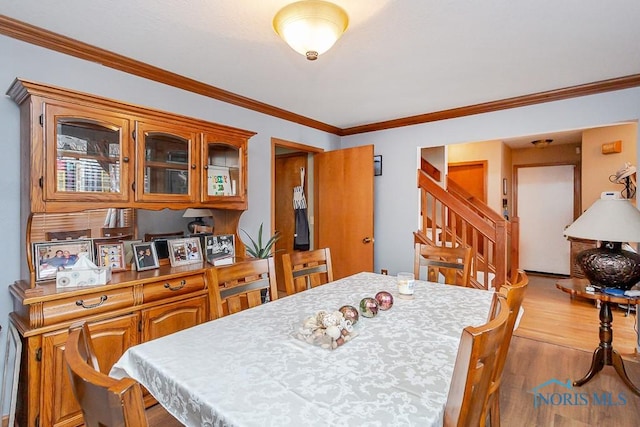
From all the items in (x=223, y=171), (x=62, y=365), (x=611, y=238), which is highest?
(x=223, y=171)

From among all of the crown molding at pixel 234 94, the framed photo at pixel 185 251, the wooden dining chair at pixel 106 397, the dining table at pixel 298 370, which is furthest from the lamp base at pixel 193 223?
the wooden dining chair at pixel 106 397

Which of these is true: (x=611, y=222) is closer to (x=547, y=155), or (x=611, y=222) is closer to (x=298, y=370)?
(x=298, y=370)

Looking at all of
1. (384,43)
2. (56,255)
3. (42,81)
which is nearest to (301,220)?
(384,43)

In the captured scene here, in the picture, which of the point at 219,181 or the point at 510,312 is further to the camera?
the point at 219,181

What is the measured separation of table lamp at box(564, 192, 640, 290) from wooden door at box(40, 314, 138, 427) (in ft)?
9.87

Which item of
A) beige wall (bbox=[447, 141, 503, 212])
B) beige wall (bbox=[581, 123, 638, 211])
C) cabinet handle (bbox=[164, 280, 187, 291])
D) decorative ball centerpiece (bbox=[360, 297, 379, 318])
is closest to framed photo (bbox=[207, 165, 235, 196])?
cabinet handle (bbox=[164, 280, 187, 291])

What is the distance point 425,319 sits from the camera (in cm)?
148

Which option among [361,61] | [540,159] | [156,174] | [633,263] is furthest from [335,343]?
[540,159]

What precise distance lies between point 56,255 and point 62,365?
0.61m

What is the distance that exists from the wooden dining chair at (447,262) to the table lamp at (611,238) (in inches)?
29.8

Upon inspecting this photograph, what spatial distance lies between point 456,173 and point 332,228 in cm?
313

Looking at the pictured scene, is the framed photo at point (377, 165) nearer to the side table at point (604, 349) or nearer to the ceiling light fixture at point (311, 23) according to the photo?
the side table at point (604, 349)

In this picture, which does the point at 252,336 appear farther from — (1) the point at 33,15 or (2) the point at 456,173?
(2) the point at 456,173

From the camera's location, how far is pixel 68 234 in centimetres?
204
